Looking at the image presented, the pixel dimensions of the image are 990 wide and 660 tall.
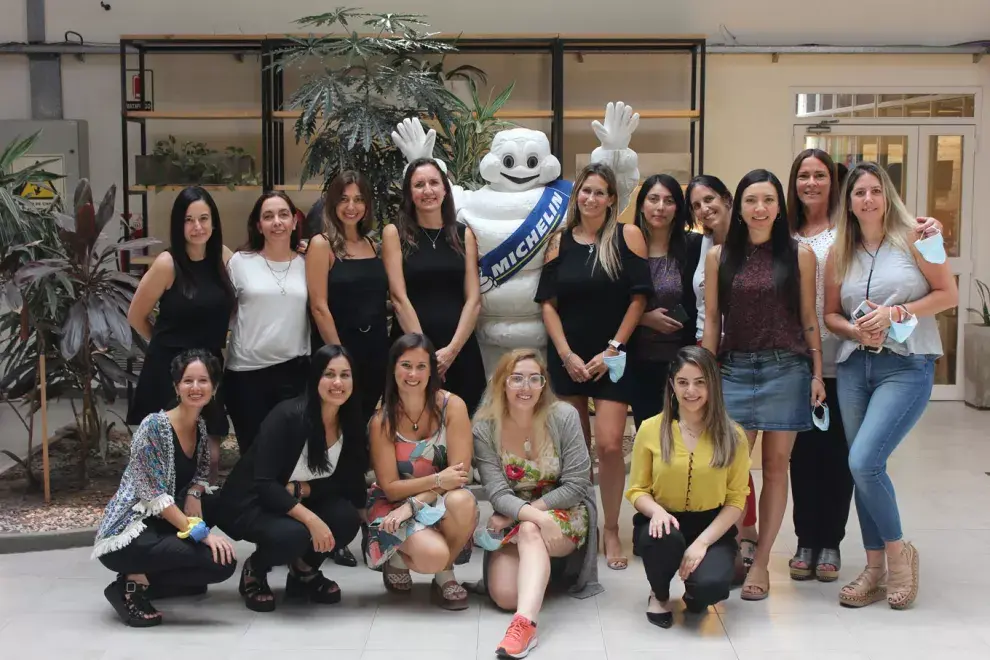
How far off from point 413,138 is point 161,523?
192cm

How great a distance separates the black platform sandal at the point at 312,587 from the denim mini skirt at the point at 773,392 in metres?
1.46

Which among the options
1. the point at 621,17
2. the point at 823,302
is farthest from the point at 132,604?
the point at 621,17

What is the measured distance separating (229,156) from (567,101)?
2.36 m

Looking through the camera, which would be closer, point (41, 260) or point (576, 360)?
point (576, 360)

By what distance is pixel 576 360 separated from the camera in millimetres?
4043

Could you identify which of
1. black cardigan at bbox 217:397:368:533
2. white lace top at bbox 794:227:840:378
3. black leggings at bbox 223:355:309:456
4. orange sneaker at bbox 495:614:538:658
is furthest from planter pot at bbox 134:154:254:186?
orange sneaker at bbox 495:614:538:658

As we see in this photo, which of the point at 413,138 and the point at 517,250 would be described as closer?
the point at 517,250

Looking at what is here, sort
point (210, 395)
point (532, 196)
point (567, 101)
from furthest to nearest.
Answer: point (567, 101) → point (532, 196) → point (210, 395)

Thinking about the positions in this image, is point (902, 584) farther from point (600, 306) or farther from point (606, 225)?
point (606, 225)

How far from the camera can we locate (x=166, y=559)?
340 cm

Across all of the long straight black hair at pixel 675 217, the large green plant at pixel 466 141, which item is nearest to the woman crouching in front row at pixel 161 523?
the long straight black hair at pixel 675 217

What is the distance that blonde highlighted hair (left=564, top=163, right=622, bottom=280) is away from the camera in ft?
13.2

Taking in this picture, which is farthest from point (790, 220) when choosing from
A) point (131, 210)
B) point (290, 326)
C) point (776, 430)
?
point (131, 210)

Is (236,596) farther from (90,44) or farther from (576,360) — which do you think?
(90,44)
